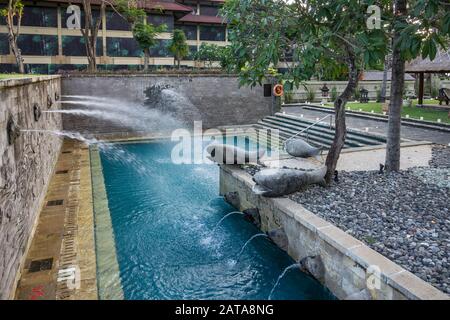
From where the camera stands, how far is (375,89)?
3102 centimetres

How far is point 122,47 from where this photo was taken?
2958 centimetres

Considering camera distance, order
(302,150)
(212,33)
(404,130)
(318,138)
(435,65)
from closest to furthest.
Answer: (302,150), (404,130), (318,138), (435,65), (212,33)

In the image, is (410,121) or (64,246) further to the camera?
(410,121)

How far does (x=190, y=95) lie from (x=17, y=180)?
14.6 meters

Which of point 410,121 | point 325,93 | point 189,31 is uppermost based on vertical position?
point 189,31

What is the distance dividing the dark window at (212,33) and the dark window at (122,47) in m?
7.36

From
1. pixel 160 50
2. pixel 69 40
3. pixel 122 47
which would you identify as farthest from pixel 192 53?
pixel 69 40

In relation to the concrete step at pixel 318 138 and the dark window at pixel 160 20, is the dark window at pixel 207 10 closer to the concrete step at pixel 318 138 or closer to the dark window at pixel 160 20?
the dark window at pixel 160 20

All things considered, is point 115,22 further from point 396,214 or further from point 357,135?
point 396,214

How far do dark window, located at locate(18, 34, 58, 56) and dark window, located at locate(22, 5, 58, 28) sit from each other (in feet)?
2.91

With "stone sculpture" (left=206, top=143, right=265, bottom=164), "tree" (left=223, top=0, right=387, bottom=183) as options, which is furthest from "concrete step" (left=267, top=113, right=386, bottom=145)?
"stone sculpture" (left=206, top=143, right=265, bottom=164)

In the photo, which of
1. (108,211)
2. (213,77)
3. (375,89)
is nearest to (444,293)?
(108,211)
